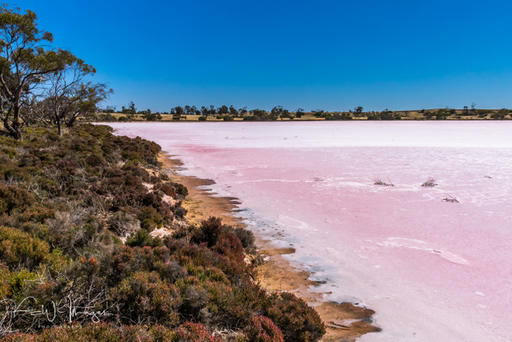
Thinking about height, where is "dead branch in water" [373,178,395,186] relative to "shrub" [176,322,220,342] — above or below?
below

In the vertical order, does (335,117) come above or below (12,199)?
above

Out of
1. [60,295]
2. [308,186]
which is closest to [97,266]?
[60,295]

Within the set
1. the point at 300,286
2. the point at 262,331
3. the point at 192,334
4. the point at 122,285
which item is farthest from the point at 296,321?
the point at 122,285

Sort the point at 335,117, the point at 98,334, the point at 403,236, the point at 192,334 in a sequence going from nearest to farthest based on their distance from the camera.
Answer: the point at 98,334
the point at 192,334
the point at 403,236
the point at 335,117

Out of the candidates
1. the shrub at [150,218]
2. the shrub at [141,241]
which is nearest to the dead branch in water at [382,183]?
the shrub at [150,218]

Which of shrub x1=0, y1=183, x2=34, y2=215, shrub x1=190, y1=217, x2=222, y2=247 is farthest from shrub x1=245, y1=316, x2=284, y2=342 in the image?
shrub x1=0, y1=183, x2=34, y2=215

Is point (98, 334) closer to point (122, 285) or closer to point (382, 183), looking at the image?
point (122, 285)

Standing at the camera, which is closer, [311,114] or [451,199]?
[451,199]

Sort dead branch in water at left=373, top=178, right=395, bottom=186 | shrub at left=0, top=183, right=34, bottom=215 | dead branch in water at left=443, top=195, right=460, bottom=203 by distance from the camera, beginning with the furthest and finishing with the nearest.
→ dead branch in water at left=373, top=178, right=395, bottom=186, dead branch in water at left=443, top=195, right=460, bottom=203, shrub at left=0, top=183, right=34, bottom=215

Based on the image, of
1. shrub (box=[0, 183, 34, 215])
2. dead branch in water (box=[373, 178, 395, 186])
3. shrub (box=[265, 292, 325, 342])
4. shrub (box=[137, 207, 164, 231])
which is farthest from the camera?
dead branch in water (box=[373, 178, 395, 186])

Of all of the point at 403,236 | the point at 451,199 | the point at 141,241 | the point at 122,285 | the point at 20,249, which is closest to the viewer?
the point at 122,285

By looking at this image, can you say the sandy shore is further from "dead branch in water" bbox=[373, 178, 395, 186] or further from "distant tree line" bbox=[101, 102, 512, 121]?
"distant tree line" bbox=[101, 102, 512, 121]

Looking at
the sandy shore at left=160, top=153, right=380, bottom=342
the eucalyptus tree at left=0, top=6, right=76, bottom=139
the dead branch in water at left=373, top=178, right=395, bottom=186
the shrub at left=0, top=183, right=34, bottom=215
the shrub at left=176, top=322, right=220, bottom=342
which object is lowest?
the sandy shore at left=160, top=153, right=380, bottom=342

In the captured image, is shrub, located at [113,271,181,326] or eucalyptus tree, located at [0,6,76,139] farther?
eucalyptus tree, located at [0,6,76,139]
